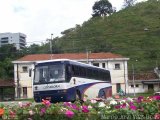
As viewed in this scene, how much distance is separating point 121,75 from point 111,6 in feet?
268

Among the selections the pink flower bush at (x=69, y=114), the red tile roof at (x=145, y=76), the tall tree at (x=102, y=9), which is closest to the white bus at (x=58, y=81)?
the pink flower bush at (x=69, y=114)

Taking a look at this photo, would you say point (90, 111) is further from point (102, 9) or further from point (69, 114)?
point (102, 9)

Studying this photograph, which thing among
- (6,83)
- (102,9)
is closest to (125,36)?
(102,9)

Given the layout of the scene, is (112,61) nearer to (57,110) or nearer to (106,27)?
(106,27)

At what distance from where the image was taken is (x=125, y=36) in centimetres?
12000

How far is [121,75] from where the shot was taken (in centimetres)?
7281

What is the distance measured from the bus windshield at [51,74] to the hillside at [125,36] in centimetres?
5961

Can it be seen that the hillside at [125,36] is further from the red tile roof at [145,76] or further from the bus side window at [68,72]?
the bus side window at [68,72]

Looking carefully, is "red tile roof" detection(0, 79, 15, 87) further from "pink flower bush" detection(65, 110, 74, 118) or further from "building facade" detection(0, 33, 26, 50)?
"pink flower bush" detection(65, 110, 74, 118)

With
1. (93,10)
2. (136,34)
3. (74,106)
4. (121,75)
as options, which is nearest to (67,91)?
(74,106)

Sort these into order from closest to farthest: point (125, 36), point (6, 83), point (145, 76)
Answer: point (6, 83)
point (145, 76)
point (125, 36)

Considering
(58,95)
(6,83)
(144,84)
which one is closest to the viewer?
(58,95)

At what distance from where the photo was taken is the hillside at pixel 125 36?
99.7m

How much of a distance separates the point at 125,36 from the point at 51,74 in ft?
305
